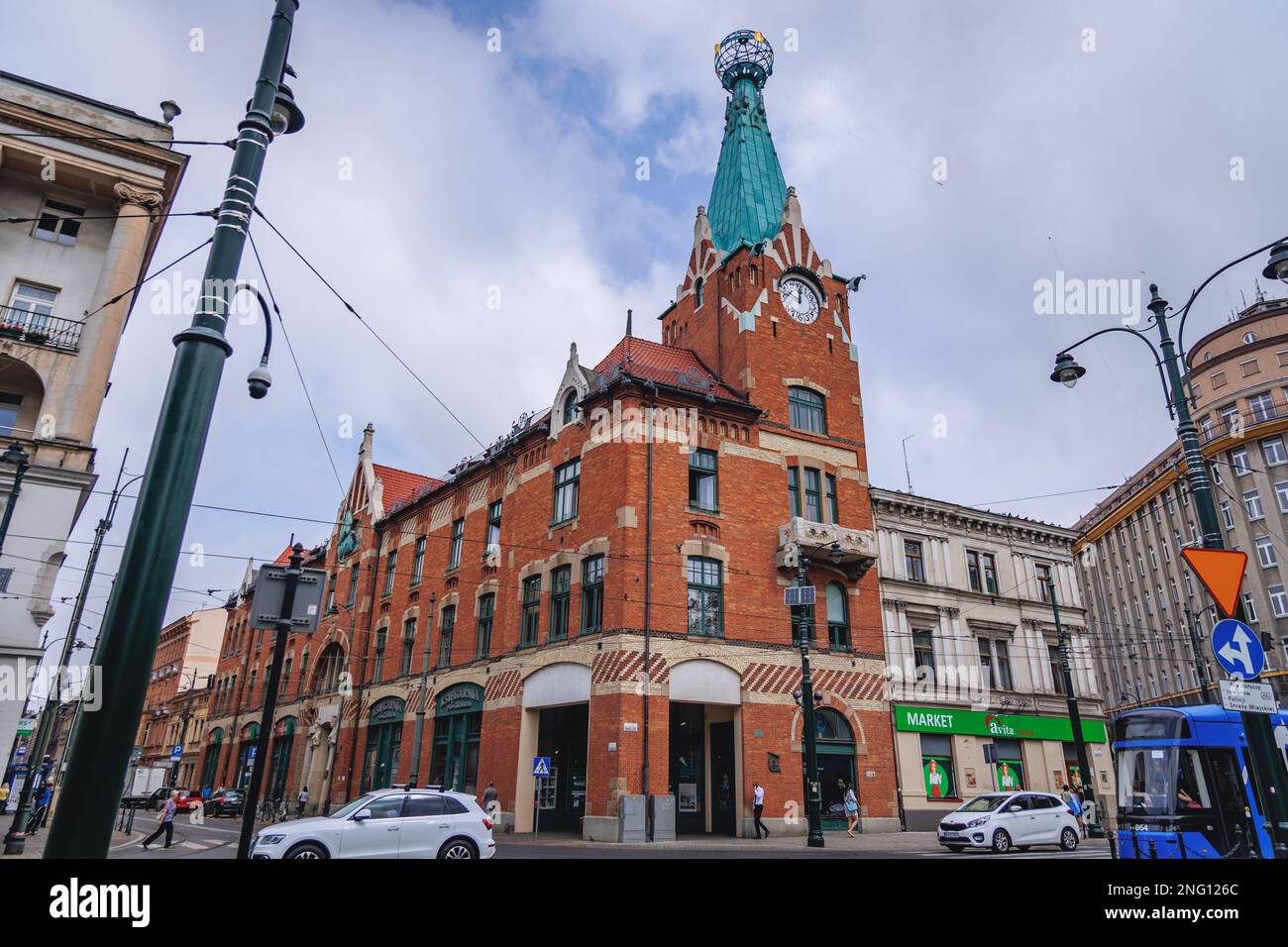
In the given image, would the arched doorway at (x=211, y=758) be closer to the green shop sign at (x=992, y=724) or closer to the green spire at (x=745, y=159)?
the green shop sign at (x=992, y=724)

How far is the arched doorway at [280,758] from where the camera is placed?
144ft

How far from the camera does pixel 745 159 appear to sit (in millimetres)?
36750

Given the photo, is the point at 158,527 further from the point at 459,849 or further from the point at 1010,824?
the point at 1010,824

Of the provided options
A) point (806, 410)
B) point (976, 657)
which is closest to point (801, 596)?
point (806, 410)

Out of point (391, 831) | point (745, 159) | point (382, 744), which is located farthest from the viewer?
point (745, 159)

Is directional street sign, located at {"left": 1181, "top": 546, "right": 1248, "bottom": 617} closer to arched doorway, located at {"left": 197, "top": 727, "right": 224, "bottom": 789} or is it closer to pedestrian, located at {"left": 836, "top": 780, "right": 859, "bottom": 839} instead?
pedestrian, located at {"left": 836, "top": 780, "right": 859, "bottom": 839}

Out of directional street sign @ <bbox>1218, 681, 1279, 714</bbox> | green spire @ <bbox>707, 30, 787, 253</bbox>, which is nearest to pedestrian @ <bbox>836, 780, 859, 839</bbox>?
directional street sign @ <bbox>1218, 681, 1279, 714</bbox>

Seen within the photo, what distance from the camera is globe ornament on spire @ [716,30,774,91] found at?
39.8 m

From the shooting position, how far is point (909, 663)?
31703 millimetres

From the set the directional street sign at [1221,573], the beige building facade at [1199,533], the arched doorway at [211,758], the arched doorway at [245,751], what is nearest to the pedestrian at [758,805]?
the directional street sign at [1221,573]

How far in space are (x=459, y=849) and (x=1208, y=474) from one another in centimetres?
1399

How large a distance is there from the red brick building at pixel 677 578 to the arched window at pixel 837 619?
12 centimetres

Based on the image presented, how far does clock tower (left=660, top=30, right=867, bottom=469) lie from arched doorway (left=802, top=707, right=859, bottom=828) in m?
10.3
